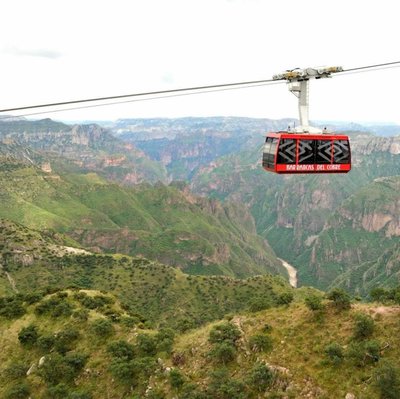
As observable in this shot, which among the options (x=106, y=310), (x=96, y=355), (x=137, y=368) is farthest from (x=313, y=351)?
(x=106, y=310)

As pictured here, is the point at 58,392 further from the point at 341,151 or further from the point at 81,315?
the point at 341,151

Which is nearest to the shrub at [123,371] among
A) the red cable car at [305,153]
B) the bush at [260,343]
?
the bush at [260,343]

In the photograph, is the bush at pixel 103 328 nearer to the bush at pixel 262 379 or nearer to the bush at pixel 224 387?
the bush at pixel 224 387

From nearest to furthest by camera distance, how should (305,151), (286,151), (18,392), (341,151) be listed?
1. (286,151)
2. (305,151)
3. (341,151)
4. (18,392)

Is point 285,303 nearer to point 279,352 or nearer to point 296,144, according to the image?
point 279,352

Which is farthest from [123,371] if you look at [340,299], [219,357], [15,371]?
[340,299]

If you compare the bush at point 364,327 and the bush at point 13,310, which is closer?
the bush at point 364,327
